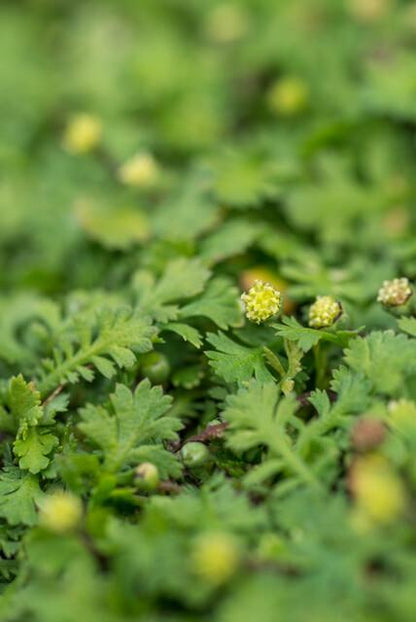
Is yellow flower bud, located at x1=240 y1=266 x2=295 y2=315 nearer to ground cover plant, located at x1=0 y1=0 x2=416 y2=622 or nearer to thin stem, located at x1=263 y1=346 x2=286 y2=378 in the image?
ground cover plant, located at x1=0 y1=0 x2=416 y2=622

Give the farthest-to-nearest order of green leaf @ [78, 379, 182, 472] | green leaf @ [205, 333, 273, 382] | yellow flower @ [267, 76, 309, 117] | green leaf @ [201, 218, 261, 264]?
yellow flower @ [267, 76, 309, 117] → green leaf @ [201, 218, 261, 264] → green leaf @ [205, 333, 273, 382] → green leaf @ [78, 379, 182, 472]

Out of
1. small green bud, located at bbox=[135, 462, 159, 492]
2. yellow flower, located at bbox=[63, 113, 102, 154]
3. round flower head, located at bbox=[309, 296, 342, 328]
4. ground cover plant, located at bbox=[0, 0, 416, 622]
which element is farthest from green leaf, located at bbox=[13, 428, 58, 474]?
yellow flower, located at bbox=[63, 113, 102, 154]

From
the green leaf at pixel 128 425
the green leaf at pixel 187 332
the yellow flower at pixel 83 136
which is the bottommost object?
the green leaf at pixel 128 425

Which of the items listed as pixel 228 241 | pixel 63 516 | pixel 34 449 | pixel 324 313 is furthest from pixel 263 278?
pixel 63 516

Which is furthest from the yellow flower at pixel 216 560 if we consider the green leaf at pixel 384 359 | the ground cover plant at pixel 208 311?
the green leaf at pixel 384 359

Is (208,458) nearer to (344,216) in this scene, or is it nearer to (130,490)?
(130,490)

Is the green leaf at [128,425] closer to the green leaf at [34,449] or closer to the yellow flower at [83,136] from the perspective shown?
the green leaf at [34,449]
